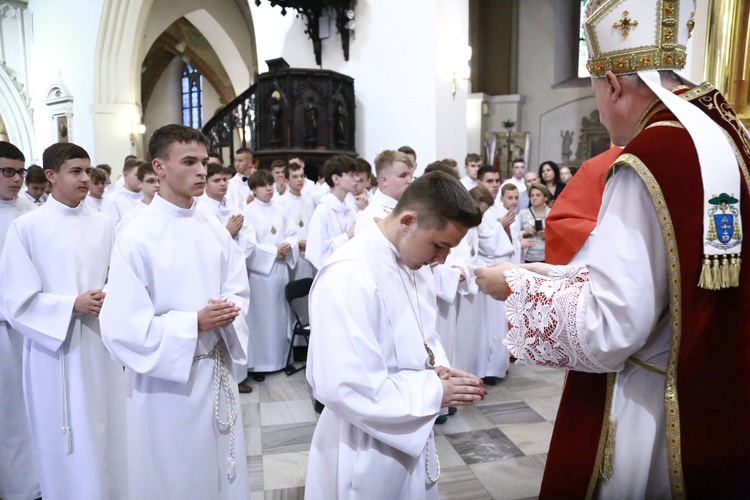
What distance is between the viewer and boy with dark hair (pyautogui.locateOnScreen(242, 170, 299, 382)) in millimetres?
5523

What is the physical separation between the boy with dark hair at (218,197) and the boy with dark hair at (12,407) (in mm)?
1636

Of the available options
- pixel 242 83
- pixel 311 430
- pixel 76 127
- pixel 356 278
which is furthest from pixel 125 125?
pixel 356 278

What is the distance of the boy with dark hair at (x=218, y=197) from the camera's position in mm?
4918

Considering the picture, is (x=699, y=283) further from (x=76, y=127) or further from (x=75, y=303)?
(x=76, y=127)

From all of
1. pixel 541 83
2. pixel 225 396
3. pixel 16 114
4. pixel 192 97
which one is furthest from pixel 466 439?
pixel 192 97

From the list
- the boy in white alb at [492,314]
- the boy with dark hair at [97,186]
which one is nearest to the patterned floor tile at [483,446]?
the boy in white alb at [492,314]

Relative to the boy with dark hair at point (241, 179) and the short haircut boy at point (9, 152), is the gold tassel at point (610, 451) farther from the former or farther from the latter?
the boy with dark hair at point (241, 179)

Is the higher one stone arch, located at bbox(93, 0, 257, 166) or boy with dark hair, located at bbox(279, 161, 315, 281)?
stone arch, located at bbox(93, 0, 257, 166)

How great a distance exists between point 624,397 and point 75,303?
2.58 m

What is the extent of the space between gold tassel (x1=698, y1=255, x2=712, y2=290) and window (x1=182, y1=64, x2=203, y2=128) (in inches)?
945

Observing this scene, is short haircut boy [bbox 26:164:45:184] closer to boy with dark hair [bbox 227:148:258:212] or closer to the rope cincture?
boy with dark hair [bbox 227:148:258:212]

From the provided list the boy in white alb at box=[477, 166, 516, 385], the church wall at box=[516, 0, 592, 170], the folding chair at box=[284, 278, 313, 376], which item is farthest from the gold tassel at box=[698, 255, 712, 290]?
the church wall at box=[516, 0, 592, 170]

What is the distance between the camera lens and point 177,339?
7.77 feet

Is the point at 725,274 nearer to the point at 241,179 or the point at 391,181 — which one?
the point at 391,181
